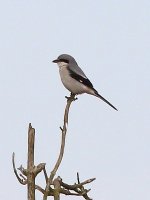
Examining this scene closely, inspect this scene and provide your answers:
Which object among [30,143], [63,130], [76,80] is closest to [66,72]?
[76,80]

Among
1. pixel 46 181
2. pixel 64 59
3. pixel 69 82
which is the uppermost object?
pixel 64 59

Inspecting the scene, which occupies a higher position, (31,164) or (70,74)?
(70,74)

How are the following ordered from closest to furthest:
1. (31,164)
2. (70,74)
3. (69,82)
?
(31,164) → (69,82) → (70,74)

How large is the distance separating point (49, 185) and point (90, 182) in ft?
1.03

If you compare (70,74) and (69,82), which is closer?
(69,82)

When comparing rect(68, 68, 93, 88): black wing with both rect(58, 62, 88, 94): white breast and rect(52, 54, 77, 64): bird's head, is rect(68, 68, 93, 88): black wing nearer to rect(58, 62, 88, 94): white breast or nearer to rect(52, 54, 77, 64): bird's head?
rect(58, 62, 88, 94): white breast

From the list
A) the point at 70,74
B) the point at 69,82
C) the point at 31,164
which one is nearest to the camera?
the point at 31,164

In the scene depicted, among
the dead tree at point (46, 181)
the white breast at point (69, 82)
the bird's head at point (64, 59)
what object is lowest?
the dead tree at point (46, 181)

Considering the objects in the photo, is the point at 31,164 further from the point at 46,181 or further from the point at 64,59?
the point at 64,59

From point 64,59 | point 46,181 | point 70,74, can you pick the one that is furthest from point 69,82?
point 46,181

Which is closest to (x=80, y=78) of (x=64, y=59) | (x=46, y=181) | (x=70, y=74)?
(x=70, y=74)

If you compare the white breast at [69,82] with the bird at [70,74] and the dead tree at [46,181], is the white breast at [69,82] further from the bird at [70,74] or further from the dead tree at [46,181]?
the dead tree at [46,181]

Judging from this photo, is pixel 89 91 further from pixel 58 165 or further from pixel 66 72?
pixel 58 165

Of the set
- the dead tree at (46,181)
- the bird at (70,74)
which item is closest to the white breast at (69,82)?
the bird at (70,74)
